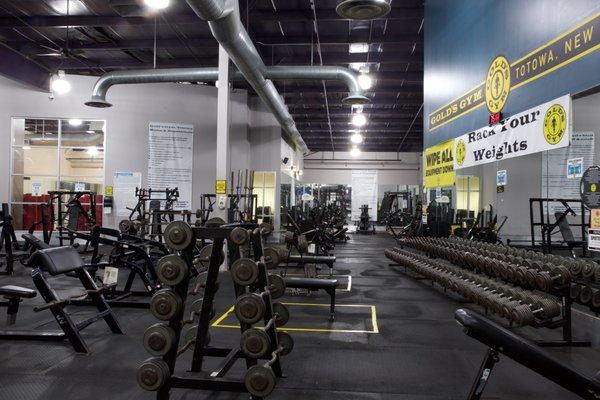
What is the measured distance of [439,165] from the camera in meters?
Result: 6.25

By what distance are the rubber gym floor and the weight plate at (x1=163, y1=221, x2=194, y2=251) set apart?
2.49 ft

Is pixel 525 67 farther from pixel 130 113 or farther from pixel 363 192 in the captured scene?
pixel 363 192

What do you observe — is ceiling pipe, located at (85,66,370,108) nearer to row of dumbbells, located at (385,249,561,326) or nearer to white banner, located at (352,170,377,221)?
row of dumbbells, located at (385,249,561,326)

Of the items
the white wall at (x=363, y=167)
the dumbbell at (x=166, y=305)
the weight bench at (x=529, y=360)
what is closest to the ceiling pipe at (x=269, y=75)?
the dumbbell at (x=166, y=305)

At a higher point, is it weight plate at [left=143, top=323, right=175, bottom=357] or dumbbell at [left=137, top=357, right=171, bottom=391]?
weight plate at [left=143, top=323, right=175, bottom=357]

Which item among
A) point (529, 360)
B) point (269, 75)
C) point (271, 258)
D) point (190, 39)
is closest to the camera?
point (529, 360)

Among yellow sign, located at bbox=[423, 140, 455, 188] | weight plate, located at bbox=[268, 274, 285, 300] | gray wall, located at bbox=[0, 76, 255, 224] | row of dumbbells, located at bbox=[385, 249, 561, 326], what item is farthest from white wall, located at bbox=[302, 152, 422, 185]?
weight plate, located at bbox=[268, 274, 285, 300]

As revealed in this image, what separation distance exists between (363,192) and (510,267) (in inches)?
539

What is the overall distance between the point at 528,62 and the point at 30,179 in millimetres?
11256

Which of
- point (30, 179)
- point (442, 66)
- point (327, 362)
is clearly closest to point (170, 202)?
point (30, 179)

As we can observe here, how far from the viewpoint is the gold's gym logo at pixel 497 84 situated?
4398mm

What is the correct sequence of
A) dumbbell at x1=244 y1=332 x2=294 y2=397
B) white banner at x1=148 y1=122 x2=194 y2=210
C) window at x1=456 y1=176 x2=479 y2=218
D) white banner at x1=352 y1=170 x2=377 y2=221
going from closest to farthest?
dumbbell at x1=244 y1=332 x2=294 y2=397 → window at x1=456 y1=176 x2=479 y2=218 → white banner at x1=148 y1=122 x2=194 y2=210 → white banner at x1=352 y1=170 x2=377 y2=221

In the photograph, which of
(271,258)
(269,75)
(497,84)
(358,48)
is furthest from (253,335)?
(358,48)

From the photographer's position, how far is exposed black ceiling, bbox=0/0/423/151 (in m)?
7.32
